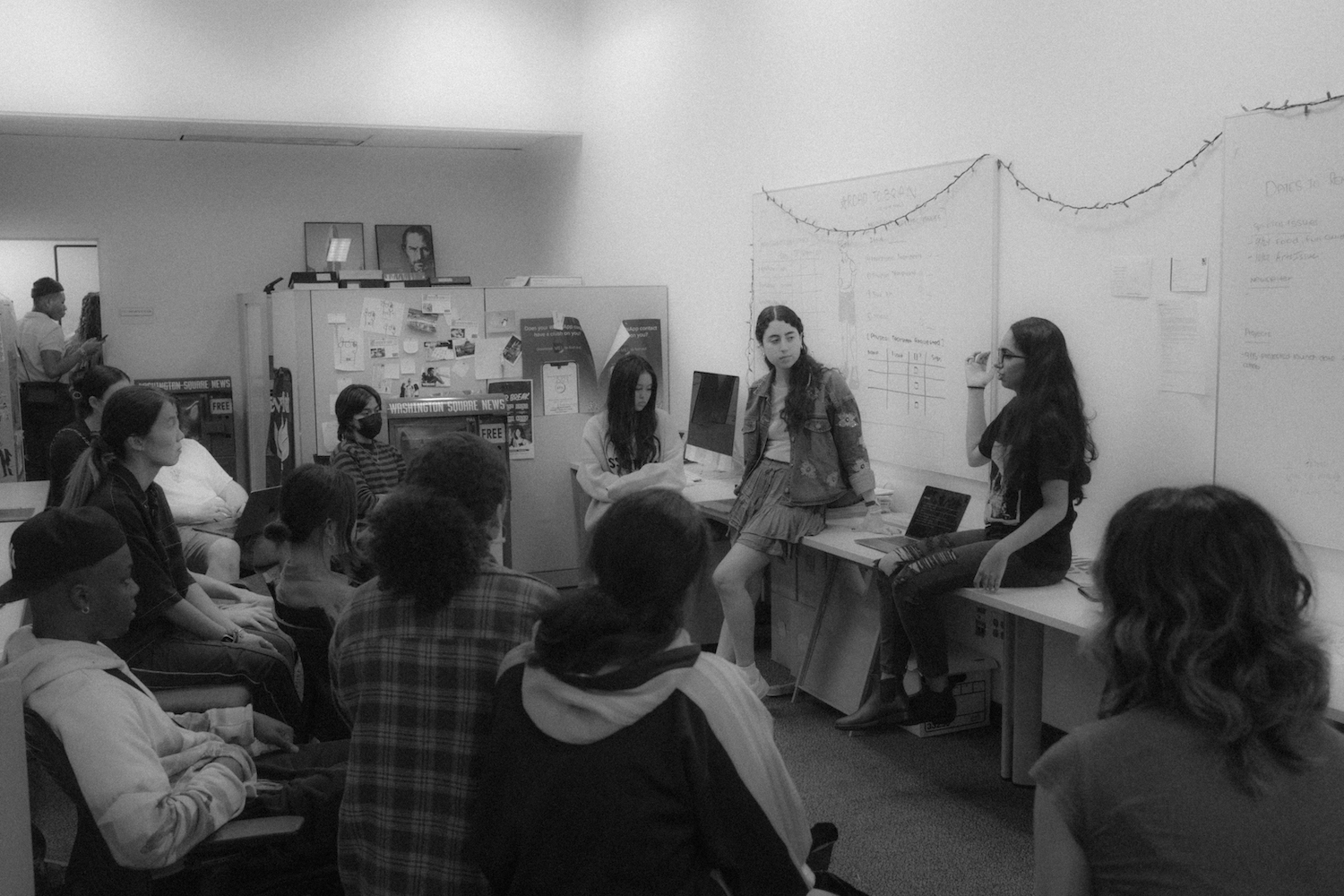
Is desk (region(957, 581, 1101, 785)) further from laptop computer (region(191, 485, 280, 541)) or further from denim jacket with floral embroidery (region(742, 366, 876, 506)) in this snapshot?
laptop computer (region(191, 485, 280, 541))

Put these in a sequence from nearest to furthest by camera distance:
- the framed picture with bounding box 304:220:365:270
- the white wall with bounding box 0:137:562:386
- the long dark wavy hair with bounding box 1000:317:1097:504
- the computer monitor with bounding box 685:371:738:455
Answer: the long dark wavy hair with bounding box 1000:317:1097:504 < the computer monitor with bounding box 685:371:738:455 < the white wall with bounding box 0:137:562:386 < the framed picture with bounding box 304:220:365:270

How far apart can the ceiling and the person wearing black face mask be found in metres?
3.01

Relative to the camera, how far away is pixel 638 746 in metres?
1.58

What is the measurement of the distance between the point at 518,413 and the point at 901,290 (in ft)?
7.69

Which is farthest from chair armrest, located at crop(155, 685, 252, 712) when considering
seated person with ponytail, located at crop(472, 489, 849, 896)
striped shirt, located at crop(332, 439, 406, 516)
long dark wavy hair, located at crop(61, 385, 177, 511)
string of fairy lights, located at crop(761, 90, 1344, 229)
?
string of fairy lights, located at crop(761, 90, 1344, 229)

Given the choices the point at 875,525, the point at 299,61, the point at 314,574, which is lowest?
the point at 875,525

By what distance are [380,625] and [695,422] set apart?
3.94 m

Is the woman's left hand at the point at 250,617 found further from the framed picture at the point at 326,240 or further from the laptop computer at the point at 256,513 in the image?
the framed picture at the point at 326,240

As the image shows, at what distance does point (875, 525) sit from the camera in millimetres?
4355

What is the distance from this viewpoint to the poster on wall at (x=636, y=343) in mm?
6336

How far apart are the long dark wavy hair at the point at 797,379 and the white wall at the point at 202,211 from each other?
14.4 ft

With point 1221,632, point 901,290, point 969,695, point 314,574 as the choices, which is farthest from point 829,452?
point 1221,632

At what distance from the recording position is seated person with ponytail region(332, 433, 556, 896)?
1.92 m

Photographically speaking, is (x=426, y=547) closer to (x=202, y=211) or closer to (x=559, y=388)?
(x=559, y=388)
